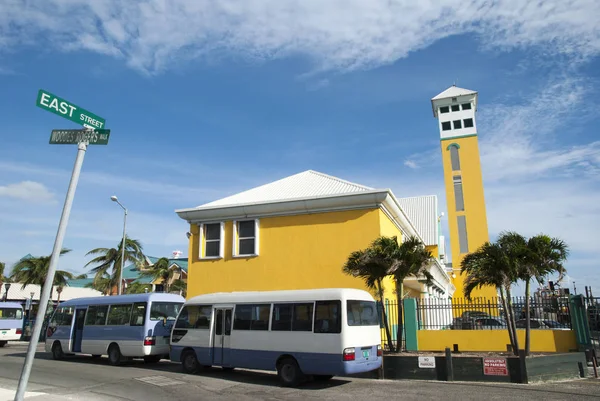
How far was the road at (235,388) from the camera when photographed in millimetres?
10586

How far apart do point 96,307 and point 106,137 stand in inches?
467

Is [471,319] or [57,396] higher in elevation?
[471,319]

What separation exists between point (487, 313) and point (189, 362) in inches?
484

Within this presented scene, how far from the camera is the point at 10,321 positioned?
25.3 m

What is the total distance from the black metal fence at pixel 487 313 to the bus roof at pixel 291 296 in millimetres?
6638

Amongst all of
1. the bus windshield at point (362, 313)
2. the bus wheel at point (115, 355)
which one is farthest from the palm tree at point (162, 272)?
the bus windshield at point (362, 313)

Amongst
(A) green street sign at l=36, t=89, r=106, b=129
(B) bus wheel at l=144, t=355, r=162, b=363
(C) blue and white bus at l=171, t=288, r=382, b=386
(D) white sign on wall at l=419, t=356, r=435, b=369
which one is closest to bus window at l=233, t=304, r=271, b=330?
(C) blue and white bus at l=171, t=288, r=382, b=386

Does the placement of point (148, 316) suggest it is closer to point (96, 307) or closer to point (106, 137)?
point (96, 307)

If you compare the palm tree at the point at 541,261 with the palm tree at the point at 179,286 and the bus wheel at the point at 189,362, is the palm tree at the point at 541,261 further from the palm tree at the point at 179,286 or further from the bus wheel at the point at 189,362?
the palm tree at the point at 179,286

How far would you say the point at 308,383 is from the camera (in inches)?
500

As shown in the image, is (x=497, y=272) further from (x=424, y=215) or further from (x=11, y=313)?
(x=11, y=313)

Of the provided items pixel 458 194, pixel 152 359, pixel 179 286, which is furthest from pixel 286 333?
pixel 458 194

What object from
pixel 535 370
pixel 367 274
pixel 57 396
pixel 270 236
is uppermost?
pixel 270 236

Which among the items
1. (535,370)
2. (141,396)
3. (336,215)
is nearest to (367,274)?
(336,215)
